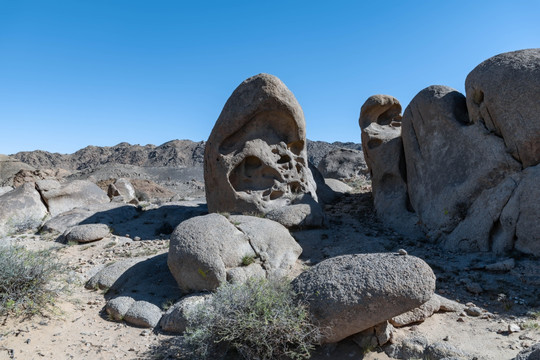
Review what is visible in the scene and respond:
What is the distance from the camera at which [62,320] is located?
237 inches

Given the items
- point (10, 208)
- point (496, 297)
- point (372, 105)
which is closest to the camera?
point (496, 297)

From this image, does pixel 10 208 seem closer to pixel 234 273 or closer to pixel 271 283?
pixel 234 273

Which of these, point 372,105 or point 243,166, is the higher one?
point 372,105

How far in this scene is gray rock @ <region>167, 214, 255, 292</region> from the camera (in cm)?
639

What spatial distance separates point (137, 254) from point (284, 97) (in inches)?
200

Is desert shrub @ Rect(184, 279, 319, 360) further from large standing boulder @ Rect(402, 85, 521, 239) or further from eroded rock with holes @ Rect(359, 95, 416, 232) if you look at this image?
eroded rock with holes @ Rect(359, 95, 416, 232)

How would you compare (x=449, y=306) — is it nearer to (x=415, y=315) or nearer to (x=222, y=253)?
(x=415, y=315)

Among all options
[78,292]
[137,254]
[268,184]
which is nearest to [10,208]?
[137,254]

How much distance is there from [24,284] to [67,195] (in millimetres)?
8378

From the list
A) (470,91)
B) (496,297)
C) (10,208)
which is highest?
(470,91)

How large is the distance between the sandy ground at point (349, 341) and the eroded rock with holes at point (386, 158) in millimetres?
2166

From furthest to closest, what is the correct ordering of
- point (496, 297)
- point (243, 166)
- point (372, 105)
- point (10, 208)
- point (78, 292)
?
point (372, 105)
point (10, 208)
point (243, 166)
point (78, 292)
point (496, 297)

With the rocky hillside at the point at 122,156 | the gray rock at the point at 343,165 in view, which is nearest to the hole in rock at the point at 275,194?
the gray rock at the point at 343,165

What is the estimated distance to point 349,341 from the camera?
5.16 meters
